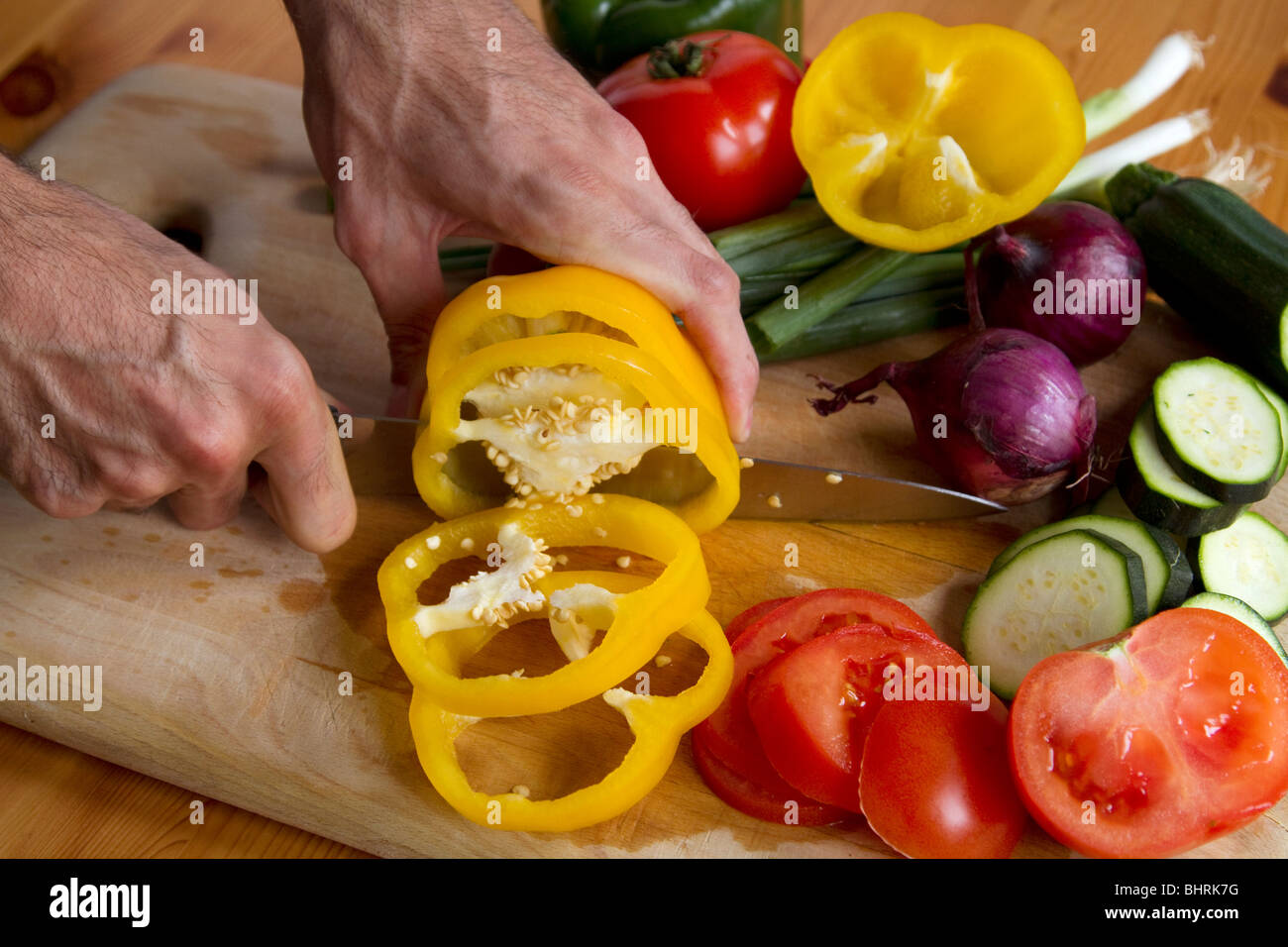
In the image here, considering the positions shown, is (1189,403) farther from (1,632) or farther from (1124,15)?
(1,632)

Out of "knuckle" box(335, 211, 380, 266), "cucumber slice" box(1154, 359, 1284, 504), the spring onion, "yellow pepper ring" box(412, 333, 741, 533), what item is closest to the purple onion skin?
"cucumber slice" box(1154, 359, 1284, 504)

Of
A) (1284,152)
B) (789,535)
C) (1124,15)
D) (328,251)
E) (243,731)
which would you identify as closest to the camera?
(243,731)

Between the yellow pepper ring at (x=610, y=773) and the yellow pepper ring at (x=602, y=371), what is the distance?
31cm

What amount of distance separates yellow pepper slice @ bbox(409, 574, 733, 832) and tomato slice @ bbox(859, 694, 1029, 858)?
27 centimetres

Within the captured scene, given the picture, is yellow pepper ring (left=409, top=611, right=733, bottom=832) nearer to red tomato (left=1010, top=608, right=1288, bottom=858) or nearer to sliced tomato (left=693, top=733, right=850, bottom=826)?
sliced tomato (left=693, top=733, right=850, bottom=826)

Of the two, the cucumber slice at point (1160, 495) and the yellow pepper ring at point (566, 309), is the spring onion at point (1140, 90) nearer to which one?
the cucumber slice at point (1160, 495)

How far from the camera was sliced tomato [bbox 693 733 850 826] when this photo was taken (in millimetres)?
1804

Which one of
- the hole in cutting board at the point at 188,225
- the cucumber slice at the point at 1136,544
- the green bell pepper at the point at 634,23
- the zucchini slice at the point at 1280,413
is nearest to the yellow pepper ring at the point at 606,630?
the cucumber slice at the point at 1136,544

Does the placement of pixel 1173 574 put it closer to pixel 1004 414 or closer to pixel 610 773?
pixel 1004 414

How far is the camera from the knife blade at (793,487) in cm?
213

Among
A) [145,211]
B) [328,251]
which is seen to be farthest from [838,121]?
[145,211]

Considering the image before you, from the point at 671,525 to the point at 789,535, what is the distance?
13.5 inches

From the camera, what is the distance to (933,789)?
1.71 meters

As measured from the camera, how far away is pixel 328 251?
8.84ft
